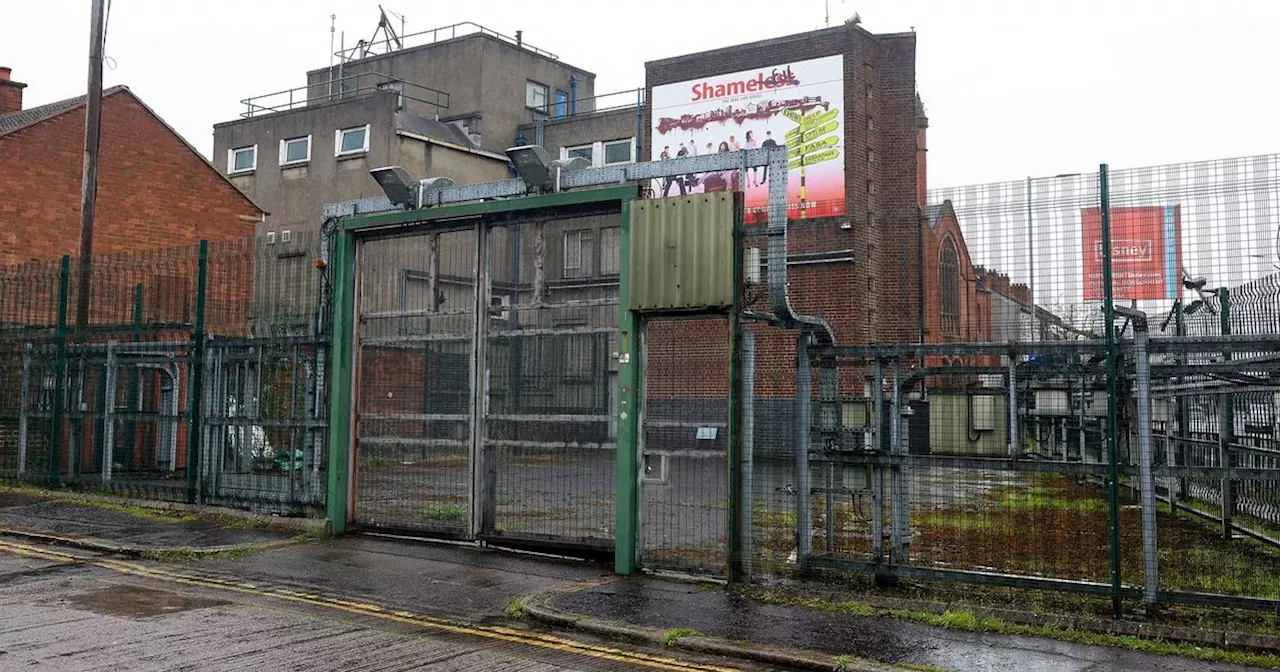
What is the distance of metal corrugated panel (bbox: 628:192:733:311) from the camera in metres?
9.33

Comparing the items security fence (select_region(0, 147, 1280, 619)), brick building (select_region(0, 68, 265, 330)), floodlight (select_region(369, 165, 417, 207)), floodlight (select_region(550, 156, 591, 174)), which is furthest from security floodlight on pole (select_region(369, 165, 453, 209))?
brick building (select_region(0, 68, 265, 330))

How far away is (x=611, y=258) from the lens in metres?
10.5

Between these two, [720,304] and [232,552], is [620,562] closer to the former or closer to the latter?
[720,304]

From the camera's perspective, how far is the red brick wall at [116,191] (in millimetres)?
22109

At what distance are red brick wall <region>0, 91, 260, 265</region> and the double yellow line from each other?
1363cm

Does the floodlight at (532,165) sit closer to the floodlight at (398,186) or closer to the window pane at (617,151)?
the floodlight at (398,186)

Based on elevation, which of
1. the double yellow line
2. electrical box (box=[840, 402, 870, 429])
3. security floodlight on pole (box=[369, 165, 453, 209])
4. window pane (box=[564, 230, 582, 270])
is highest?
security floodlight on pole (box=[369, 165, 453, 209])

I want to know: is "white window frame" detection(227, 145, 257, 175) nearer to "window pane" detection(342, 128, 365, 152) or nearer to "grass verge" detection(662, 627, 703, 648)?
"window pane" detection(342, 128, 365, 152)

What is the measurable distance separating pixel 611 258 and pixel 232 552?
474 cm

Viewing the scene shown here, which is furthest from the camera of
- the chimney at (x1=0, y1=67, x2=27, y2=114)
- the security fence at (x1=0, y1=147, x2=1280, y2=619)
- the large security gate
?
the chimney at (x1=0, y1=67, x2=27, y2=114)

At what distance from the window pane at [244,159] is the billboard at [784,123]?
18666 mm

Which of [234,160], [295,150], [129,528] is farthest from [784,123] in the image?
[234,160]

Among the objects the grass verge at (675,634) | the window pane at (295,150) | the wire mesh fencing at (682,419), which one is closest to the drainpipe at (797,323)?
the wire mesh fencing at (682,419)

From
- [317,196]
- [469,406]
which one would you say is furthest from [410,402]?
[317,196]
